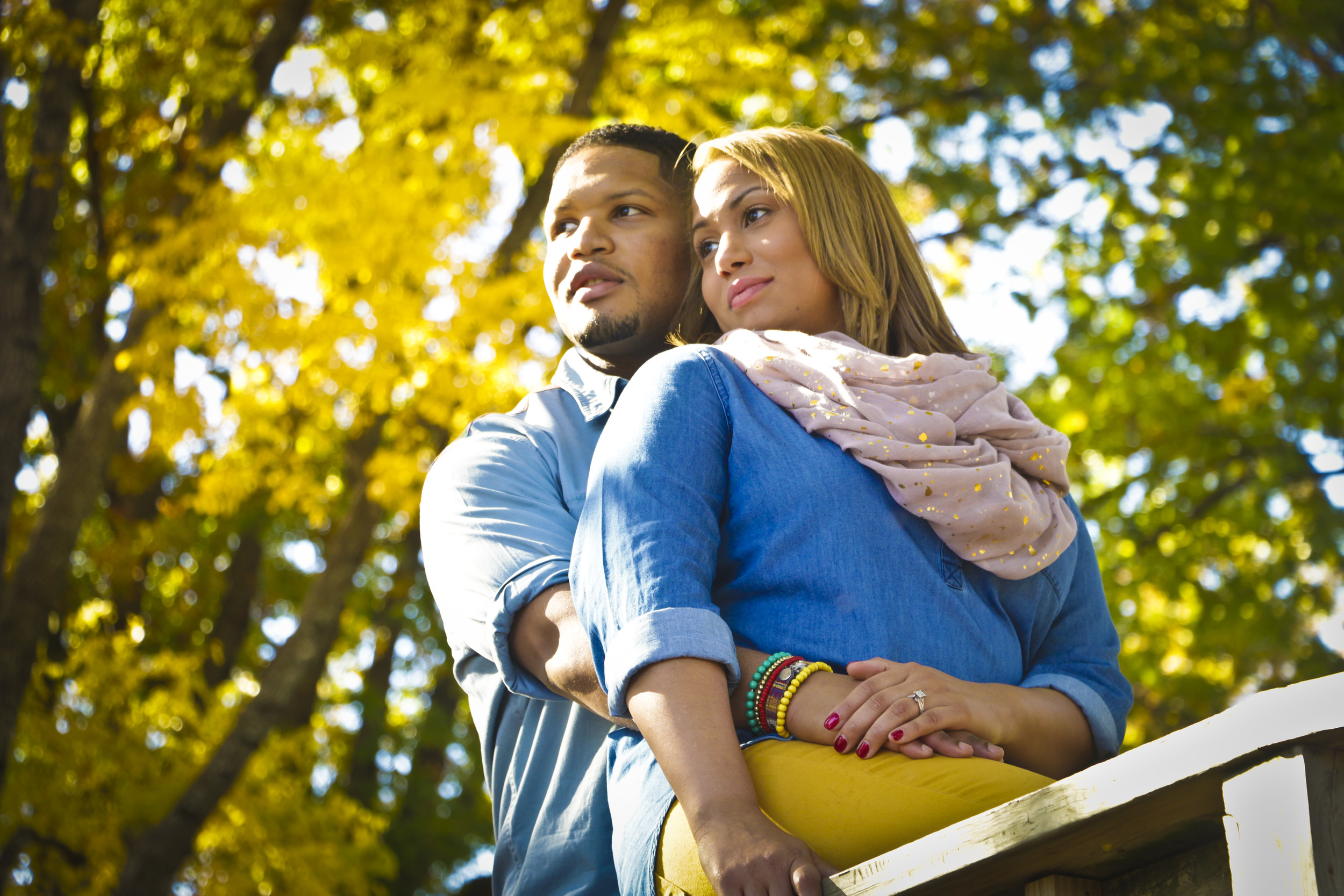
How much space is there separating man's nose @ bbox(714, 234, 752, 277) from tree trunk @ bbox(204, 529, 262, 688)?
978 cm

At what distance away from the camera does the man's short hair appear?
2803 millimetres

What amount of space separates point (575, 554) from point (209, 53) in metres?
5.61

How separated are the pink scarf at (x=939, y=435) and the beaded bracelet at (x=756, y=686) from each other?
11.1 inches

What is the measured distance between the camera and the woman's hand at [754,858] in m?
1.20

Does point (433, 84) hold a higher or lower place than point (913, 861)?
higher

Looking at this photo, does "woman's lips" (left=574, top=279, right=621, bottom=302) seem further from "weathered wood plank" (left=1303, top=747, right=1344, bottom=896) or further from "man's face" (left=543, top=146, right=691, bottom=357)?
"weathered wood plank" (left=1303, top=747, right=1344, bottom=896)

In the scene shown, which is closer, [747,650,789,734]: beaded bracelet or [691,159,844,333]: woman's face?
[747,650,789,734]: beaded bracelet

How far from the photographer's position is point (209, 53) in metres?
6.17

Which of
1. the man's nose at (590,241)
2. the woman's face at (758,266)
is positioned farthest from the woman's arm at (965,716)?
the man's nose at (590,241)

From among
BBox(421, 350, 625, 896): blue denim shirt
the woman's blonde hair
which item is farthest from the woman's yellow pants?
the woman's blonde hair

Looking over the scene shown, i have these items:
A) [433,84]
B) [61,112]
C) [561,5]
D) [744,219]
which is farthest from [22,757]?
[744,219]

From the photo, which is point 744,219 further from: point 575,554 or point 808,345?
point 575,554

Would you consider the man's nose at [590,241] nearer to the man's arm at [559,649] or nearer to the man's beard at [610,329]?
the man's beard at [610,329]

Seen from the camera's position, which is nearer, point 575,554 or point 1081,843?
point 1081,843
